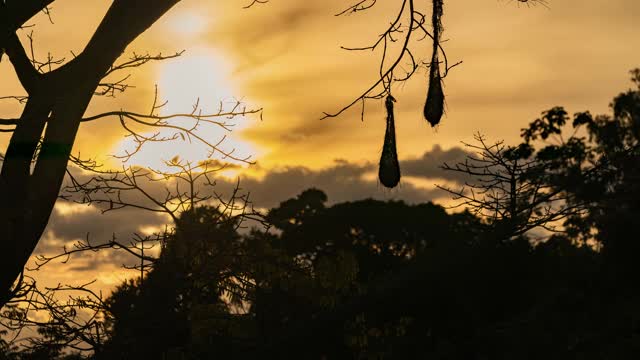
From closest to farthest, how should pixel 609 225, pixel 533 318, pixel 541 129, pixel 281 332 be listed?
pixel 533 318 → pixel 281 332 → pixel 609 225 → pixel 541 129

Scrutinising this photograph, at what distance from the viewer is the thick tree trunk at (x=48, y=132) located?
7.51 metres

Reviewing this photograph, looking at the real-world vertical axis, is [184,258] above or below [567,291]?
above

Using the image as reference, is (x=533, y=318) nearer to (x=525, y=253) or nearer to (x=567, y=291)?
(x=567, y=291)

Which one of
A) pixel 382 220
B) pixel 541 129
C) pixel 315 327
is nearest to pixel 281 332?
pixel 315 327

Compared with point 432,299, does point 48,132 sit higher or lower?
higher

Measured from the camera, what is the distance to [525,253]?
8477 millimetres

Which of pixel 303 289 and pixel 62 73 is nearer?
pixel 62 73

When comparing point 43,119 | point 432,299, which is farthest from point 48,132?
point 432,299

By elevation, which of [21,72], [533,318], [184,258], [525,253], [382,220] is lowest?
[533,318]

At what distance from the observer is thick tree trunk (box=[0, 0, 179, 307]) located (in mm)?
7508

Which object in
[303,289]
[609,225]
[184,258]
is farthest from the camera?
[303,289]

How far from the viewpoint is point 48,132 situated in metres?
7.58

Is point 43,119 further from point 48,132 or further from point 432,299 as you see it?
point 432,299

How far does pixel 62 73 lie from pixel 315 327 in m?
3.57
